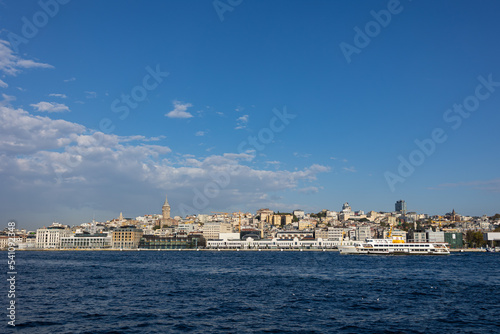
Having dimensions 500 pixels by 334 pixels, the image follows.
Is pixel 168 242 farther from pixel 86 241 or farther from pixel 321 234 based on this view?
pixel 321 234

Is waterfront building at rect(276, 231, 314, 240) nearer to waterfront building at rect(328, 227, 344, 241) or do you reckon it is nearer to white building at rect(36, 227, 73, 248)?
waterfront building at rect(328, 227, 344, 241)

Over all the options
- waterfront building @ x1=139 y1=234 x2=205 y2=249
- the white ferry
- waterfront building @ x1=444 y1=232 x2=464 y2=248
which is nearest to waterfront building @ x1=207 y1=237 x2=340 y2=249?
waterfront building @ x1=139 y1=234 x2=205 y2=249

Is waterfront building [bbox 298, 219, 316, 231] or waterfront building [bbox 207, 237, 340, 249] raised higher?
waterfront building [bbox 298, 219, 316, 231]

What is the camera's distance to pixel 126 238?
425 ft

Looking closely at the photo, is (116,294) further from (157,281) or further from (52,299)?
(157,281)

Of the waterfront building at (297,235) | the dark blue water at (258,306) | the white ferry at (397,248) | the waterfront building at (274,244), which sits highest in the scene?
the dark blue water at (258,306)

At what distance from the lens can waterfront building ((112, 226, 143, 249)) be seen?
128 m

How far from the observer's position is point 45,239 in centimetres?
12562

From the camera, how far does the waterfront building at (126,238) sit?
420ft

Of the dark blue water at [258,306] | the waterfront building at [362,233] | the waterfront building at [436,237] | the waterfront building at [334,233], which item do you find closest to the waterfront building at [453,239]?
the waterfront building at [436,237]

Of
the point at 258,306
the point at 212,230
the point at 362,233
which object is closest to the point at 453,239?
the point at 362,233

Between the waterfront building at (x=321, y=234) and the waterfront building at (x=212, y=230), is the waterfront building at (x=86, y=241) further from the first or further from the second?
the waterfront building at (x=321, y=234)

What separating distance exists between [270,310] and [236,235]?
11300 centimetres

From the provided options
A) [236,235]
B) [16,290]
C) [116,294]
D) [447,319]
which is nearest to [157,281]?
[116,294]
